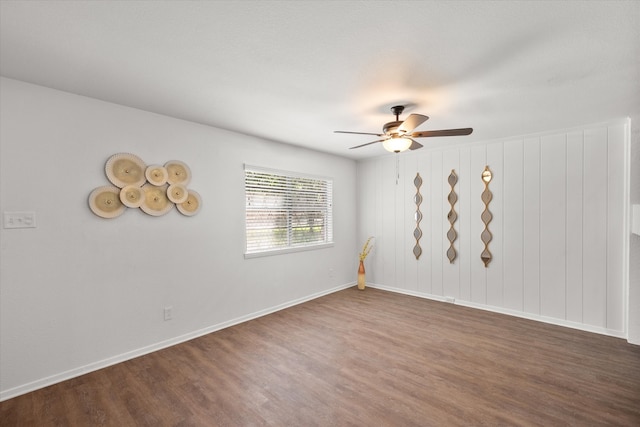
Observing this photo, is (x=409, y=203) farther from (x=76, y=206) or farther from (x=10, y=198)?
(x=10, y=198)

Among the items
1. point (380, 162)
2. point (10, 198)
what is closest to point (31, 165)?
point (10, 198)

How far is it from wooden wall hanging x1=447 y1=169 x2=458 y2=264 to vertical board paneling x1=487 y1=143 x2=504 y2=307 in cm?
48

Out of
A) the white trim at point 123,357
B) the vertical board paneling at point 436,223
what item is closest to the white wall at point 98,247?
the white trim at point 123,357

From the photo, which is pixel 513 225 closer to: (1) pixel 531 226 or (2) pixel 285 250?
(1) pixel 531 226

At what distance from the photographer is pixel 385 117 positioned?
308 centimetres

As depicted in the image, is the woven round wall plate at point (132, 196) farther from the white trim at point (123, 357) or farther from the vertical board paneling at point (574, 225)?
the vertical board paneling at point (574, 225)

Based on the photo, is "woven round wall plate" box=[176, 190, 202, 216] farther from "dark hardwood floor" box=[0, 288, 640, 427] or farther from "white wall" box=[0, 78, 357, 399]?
"dark hardwood floor" box=[0, 288, 640, 427]

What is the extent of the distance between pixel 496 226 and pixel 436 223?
83 centimetres

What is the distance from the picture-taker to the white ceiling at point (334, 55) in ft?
4.87

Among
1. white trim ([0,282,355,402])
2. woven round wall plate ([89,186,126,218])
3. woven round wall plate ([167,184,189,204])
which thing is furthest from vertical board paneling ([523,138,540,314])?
woven round wall plate ([89,186,126,218])

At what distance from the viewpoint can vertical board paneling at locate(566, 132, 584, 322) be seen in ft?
11.4

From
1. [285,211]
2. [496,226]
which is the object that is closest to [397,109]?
[285,211]

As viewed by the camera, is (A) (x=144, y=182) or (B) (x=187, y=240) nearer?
(A) (x=144, y=182)

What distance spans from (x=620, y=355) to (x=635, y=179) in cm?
180
